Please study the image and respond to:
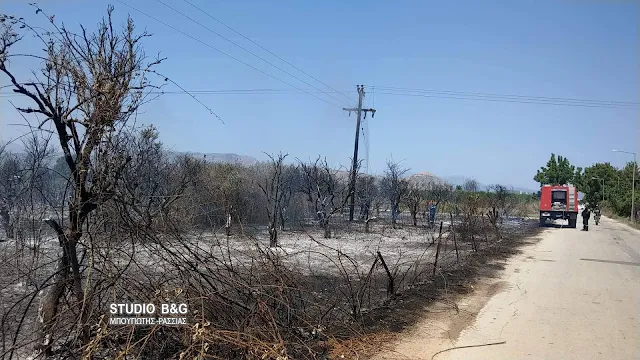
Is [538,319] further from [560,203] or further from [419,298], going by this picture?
[560,203]

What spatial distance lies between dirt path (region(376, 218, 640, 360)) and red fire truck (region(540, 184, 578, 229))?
2384 centimetres

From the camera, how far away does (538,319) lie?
26.0ft

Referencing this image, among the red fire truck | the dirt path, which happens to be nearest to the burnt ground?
the dirt path

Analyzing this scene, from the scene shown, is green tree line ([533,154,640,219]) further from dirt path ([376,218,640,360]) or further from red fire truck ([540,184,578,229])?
dirt path ([376,218,640,360])

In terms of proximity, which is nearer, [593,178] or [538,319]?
[538,319]

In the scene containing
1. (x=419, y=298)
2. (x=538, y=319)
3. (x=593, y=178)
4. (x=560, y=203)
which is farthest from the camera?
(x=593, y=178)

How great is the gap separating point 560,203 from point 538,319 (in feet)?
103

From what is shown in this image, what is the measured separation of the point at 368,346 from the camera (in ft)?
20.1

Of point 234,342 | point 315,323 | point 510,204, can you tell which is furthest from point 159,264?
point 510,204

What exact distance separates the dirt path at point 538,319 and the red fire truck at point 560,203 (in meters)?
23.8

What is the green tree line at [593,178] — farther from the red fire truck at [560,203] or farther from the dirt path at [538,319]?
the dirt path at [538,319]

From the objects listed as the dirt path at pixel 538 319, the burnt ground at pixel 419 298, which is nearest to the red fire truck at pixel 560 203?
the burnt ground at pixel 419 298

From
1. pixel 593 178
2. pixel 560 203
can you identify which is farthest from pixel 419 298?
pixel 593 178

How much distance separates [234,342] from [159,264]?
1.28 m
